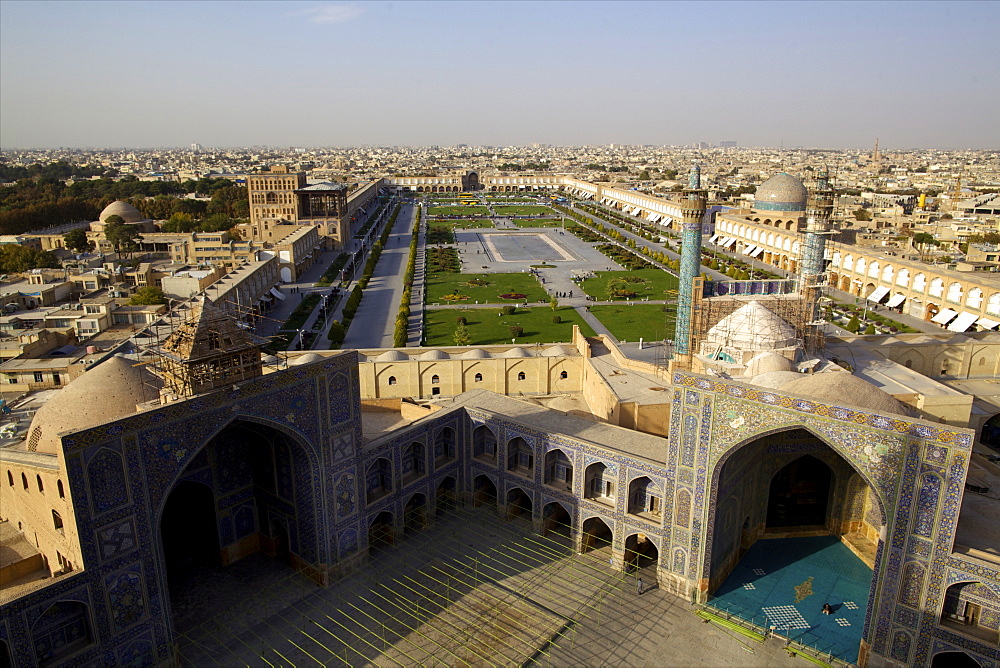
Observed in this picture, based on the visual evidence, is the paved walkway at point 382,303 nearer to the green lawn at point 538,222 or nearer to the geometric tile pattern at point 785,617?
the green lawn at point 538,222

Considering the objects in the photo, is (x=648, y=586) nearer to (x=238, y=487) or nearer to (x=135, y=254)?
(x=238, y=487)

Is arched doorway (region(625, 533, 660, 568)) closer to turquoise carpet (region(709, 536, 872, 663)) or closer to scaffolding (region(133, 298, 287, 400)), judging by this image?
turquoise carpet (region(709, 536, 872, 663))

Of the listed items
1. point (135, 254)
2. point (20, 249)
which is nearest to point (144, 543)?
point (20, 249)

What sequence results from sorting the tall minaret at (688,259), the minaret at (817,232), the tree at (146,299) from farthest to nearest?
the tree at (146,299) → the tall minaret at (688,259) → the minaret at (817,232)

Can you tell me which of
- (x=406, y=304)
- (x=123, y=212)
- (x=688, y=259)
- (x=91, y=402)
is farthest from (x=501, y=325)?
(x=123, y=212)

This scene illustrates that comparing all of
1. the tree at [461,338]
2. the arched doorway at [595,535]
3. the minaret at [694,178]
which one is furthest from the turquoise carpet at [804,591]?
the tree at [461,338]
